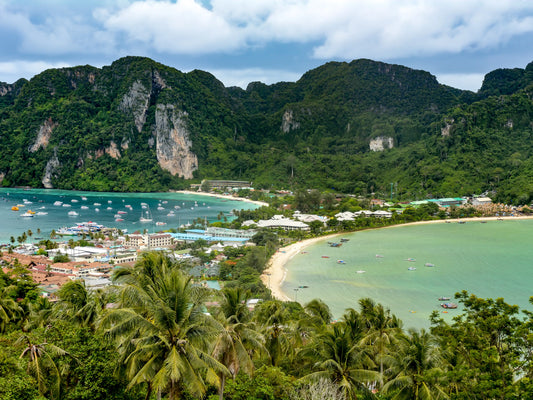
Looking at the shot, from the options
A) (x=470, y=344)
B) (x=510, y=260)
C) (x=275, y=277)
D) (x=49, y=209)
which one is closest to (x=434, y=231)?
(x=510, y=260)

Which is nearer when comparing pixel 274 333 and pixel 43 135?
pixel 274 333

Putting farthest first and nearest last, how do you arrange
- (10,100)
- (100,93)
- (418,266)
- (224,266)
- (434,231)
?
1. (10,100)
2. (100,93)
3. (434,231)
4. (418,266)
5. (224,266)

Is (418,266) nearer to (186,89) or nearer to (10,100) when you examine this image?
(186,89)

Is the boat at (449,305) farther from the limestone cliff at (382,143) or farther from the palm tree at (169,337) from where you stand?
the limestone cliff at (382,143)

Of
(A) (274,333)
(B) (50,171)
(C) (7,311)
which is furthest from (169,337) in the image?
(B) (50,171)

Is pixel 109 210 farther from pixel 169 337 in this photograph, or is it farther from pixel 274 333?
pixel 169 337

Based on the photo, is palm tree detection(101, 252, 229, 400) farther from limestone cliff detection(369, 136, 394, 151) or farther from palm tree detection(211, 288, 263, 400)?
limestone cliff detection(369, 136, 394, 151)
